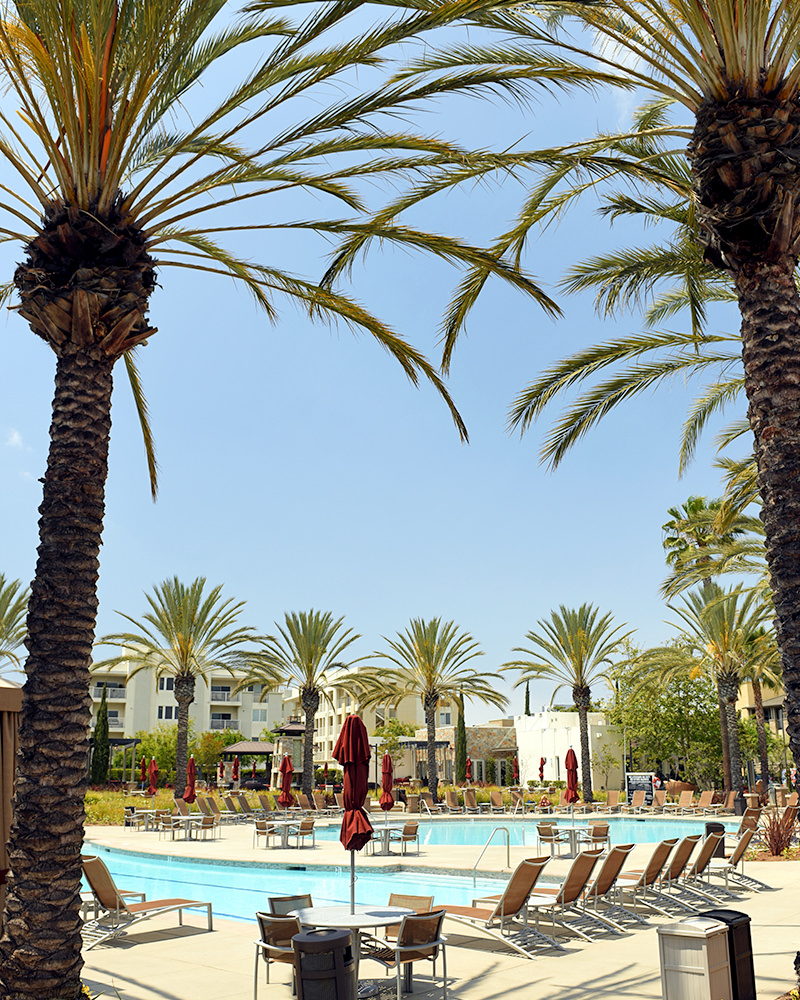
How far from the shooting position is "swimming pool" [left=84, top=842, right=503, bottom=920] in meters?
15.6

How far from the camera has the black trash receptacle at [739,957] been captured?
629 cm

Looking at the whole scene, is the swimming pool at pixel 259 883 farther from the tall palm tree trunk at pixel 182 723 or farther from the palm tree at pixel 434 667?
the palm tree at pixel 434 667

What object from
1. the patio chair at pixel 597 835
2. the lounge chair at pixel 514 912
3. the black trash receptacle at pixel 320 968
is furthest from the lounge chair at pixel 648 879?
the black trash receptacle at pixel 320 968

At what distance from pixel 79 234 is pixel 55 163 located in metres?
0.68

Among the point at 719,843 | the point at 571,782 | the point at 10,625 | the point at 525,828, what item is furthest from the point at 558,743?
the point at 719,843

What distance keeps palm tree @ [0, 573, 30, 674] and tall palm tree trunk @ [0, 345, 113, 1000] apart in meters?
33.0

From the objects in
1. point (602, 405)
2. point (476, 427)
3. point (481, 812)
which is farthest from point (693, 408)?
point (481, 812)

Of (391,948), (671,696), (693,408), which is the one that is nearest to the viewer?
(391,948)

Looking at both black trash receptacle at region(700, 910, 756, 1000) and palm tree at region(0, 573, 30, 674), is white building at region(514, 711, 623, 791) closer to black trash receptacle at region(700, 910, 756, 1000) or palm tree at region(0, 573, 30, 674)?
palm tree at region(0, 573, 30, 674)

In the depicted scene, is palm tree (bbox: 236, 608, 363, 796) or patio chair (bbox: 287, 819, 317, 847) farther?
palm tree (bbox: 236, 608, 363, 796)

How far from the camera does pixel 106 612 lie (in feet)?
132

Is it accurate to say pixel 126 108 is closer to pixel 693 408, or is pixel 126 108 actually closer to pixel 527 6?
pixel 527 6

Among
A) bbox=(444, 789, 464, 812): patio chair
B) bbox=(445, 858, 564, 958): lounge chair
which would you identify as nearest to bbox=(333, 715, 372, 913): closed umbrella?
bbox=(445, 858, 564, 958): lounge chair

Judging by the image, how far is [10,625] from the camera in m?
37.8
